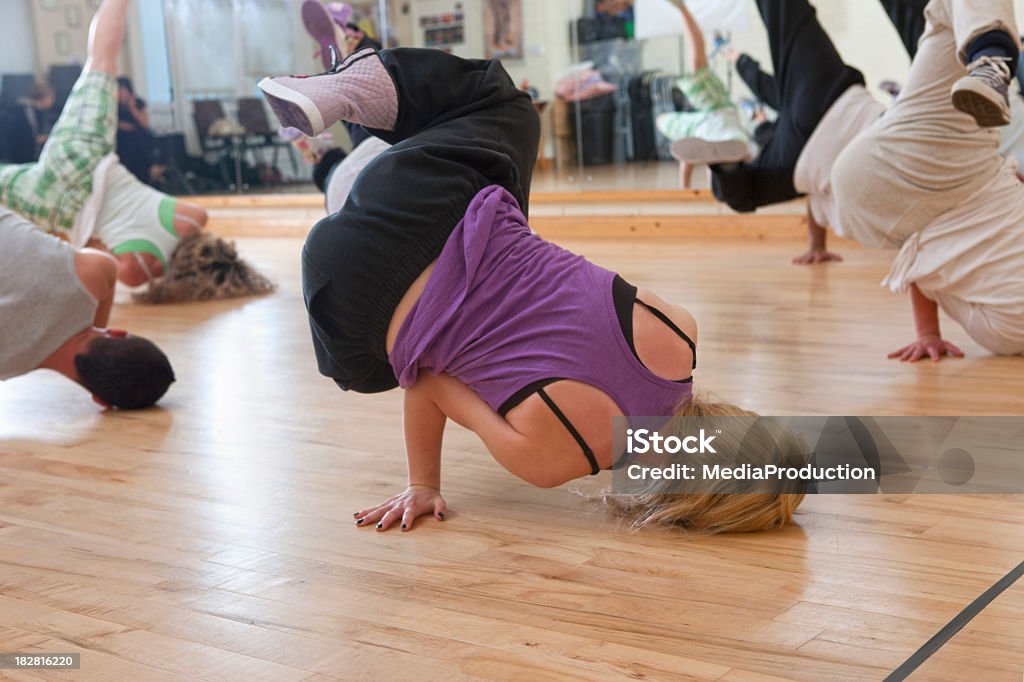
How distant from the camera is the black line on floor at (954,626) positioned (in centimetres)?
100

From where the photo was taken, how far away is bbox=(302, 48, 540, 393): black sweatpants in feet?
4.56

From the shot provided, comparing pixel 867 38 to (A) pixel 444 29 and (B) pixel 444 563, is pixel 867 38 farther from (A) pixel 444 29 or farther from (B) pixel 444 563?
(B) pixel 444 563

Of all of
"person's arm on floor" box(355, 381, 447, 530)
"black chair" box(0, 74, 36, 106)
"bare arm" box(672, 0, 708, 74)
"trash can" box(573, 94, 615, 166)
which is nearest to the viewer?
"person's arm on floor" box(355, 381, 447, 530)

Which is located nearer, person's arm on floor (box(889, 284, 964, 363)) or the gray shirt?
the gray shirt

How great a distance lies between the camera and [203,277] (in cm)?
387

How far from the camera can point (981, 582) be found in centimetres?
120

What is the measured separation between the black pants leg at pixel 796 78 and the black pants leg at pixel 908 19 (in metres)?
0.19

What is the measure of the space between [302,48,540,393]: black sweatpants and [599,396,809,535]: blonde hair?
39 cm

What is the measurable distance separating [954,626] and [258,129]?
6.18 metres

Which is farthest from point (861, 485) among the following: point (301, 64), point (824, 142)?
point (301, 64)

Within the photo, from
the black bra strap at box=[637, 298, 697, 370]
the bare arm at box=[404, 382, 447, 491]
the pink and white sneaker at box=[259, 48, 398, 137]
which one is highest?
the pink and white sneaker at box=[259, 48, 398, 137]

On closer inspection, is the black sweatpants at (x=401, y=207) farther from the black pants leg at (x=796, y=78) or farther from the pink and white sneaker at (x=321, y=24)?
the black pants leg at (x=796, y=78)

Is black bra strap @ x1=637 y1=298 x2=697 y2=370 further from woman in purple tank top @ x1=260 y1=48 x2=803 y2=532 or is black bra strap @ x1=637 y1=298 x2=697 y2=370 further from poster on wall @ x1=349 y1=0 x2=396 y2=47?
poster on wall @ x1=349 y1=0 x2=396 y2=47

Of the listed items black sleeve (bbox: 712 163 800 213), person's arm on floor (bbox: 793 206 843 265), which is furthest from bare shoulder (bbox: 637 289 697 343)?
person's arm on floor (bbox: 793 206 843 265)
